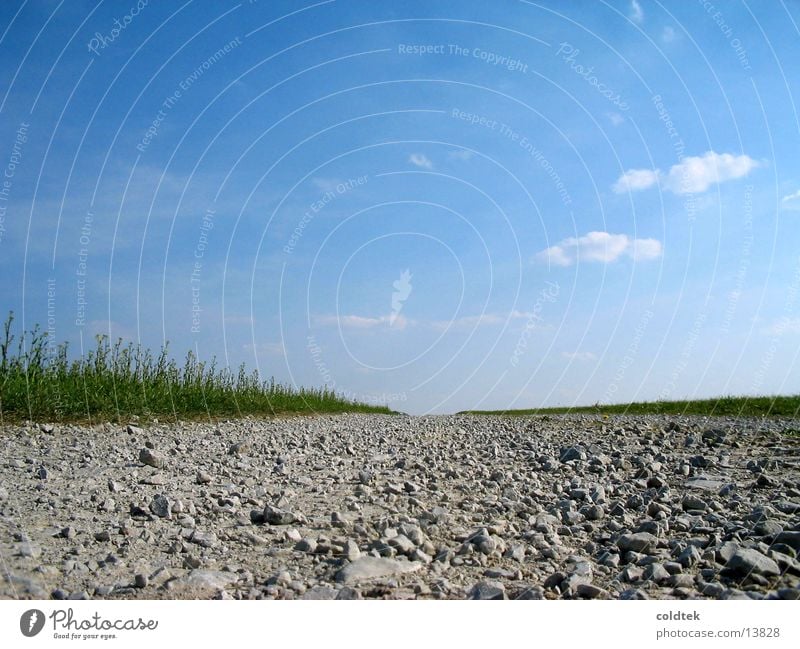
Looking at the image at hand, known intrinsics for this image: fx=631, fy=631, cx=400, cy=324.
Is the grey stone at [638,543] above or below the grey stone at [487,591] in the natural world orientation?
above

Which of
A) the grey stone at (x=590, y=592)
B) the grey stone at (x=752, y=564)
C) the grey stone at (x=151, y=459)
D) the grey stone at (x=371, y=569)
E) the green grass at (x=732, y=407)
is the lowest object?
the grey stone at (x=590, y=592)

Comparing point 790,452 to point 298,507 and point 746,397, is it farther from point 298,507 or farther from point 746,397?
point 746,397

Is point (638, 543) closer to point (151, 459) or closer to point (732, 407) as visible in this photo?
point (151, 459)

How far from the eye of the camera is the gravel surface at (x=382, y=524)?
359 cm

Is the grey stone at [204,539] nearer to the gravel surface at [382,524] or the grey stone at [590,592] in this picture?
the gravel surface at [382,524]

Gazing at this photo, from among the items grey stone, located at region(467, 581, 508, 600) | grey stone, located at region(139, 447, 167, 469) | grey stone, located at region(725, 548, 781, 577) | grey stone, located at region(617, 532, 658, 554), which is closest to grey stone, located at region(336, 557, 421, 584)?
grey stone, located at region(467, 581, 508, 600)

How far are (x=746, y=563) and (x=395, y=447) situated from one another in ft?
23.3

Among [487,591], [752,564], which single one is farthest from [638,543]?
[487,591]

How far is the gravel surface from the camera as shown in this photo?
359 centimetres

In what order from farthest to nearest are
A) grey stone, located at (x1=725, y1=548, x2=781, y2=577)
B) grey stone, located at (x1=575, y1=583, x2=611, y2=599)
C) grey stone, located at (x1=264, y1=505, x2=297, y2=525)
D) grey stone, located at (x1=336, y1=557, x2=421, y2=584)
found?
grey stone, located at (x1=264, y1=505, x2=297, y2=525), grey stone, located at (x1=725, y1=548, x2=781, y2=577), grey stone, located at (x1=336, y1=557, x2=421, y2=584), grey stone, located at (x1=575, y1=583, x2=611, y2=599)

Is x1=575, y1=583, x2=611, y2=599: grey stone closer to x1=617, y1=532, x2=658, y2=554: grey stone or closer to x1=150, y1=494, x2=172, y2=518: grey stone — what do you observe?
x1=617, y1=532, x2=658, y2=554: grey stone

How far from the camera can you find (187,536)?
436 cm

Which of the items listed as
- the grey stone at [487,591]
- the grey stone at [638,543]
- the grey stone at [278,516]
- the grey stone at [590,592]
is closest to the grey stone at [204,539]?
the grey stone at [278,516]

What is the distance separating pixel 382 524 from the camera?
4.63m
